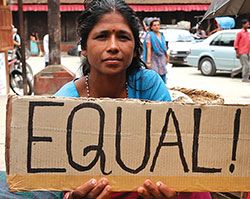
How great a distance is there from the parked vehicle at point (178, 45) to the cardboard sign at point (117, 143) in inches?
708

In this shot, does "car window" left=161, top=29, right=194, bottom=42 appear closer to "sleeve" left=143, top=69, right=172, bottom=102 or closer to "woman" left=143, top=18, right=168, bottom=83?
"woman" left=143, top=18, right=168, bottom=83

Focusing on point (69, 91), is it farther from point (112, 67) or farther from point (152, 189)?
point (152, 189)

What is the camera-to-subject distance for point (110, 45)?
1906mm

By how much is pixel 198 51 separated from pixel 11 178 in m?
14.9

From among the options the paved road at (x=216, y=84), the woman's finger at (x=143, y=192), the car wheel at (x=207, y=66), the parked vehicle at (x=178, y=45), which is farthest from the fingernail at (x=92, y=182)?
the parked vehicle at (x=178, y=45)

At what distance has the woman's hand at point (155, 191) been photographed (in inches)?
69.8

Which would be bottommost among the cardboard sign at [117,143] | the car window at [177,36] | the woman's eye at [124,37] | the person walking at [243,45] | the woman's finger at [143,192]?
Result: the woman's finger at [143,192]

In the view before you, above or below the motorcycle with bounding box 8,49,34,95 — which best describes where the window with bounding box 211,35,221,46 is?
above

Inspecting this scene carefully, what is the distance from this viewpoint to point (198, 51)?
53.5ft

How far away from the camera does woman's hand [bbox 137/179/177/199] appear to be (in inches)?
69.8

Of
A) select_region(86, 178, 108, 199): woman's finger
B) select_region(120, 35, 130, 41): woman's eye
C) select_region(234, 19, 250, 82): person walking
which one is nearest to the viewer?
select_region(86, 178, 108, 199): woman's finger

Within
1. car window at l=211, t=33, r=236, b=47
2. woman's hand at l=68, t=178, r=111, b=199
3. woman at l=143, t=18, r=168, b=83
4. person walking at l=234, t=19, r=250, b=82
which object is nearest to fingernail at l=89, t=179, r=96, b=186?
woman's hand at l=68, t=178, r=111, b=199

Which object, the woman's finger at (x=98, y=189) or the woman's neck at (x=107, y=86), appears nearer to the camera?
the woman's finger at (x=98, y=189)

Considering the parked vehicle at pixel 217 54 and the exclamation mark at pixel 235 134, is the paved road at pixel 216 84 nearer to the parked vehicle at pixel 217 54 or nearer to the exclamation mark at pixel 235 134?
the parked vehicle at pixel 217 54
